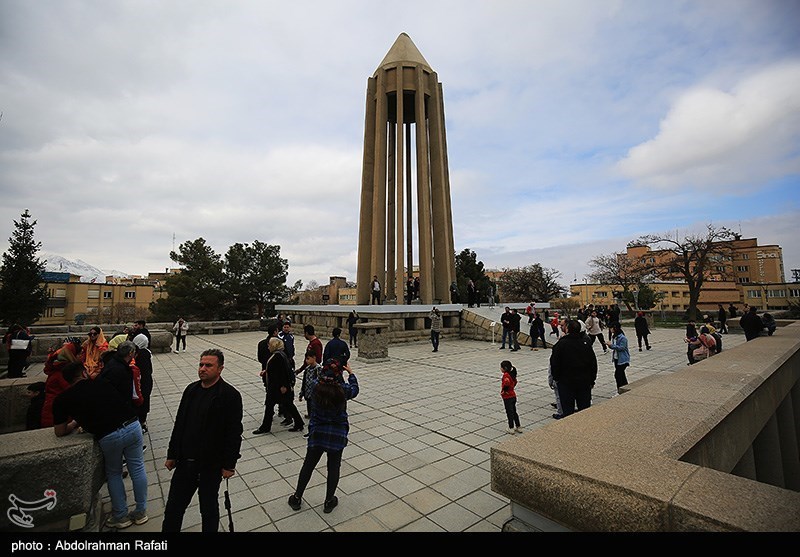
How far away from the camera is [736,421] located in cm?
380

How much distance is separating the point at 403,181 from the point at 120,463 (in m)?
20.6

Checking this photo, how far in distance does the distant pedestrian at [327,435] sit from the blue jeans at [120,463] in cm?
136

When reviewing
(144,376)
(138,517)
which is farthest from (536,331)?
(138,517)

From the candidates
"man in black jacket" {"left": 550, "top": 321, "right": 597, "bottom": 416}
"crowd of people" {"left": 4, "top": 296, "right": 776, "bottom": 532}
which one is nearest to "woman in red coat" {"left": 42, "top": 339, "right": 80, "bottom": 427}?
"crowd of people" {"left": 4, "top": 296, "right": 776, "bottom": 532}

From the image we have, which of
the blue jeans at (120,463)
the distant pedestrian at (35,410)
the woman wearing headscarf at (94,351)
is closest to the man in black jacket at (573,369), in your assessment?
the blue jeans at (120,463)

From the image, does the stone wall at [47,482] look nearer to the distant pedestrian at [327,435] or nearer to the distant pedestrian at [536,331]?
the distant pedestrian at [327,435]

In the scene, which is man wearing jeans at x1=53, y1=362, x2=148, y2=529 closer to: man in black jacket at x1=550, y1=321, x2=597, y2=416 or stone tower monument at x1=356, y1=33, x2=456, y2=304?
man in black jacket at x1=550, y1=321, x2=597, y2=416

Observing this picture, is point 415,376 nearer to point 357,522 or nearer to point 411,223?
point 357,522

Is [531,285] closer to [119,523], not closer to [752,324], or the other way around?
[752,324]

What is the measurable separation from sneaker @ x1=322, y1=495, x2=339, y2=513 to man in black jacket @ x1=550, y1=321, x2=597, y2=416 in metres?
3.65

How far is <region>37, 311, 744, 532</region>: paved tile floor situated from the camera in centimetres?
333

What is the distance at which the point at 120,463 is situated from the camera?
10.7 feet

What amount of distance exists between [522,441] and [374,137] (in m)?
22.7
